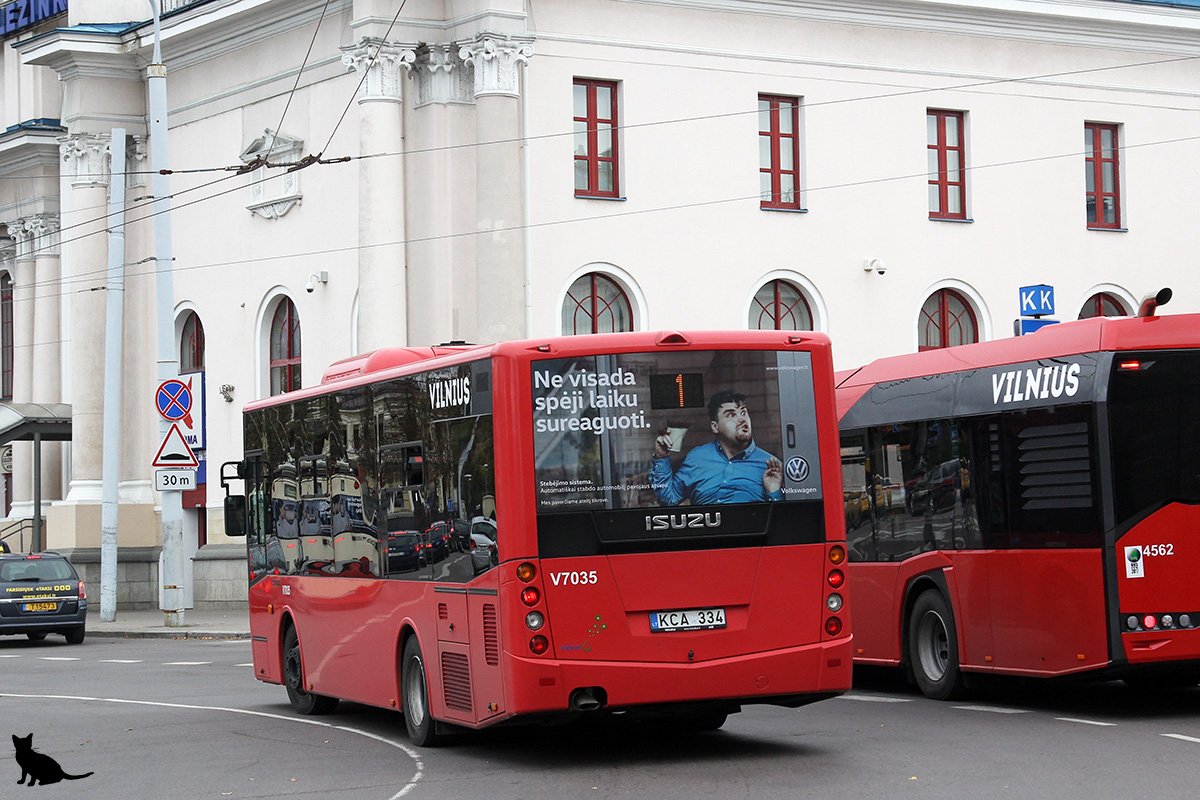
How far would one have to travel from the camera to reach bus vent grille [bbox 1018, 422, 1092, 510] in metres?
13.9

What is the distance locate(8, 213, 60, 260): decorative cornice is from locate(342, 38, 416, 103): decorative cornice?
1496 centimetres

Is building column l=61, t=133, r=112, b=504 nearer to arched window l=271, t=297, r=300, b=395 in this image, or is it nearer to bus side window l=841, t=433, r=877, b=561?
arched window l=271, t=297, r=300, b=395

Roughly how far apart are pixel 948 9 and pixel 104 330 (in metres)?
19.0

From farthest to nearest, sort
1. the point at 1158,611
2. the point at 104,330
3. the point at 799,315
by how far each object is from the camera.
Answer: the point at 104,330 → the point at 799,315 → the point at 1158,611

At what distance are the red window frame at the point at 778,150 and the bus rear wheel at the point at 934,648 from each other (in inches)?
726

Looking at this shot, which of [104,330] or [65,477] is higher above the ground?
[104,330]

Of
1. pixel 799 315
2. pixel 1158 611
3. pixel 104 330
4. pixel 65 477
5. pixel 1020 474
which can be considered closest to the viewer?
pixel 1158 611

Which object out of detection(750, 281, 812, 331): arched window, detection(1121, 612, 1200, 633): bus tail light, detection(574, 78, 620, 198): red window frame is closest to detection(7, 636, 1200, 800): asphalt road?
detection(1121, 612, 1200, 633): bus tail light

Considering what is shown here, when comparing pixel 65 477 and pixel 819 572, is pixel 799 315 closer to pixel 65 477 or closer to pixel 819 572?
pixel 65 477

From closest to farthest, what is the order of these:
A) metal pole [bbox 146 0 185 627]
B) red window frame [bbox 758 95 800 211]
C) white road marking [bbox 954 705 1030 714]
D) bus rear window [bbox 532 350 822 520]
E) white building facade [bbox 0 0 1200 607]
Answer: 1. bus rear window [bbox 532 350 822 520]
2. white road marking [bbox 954 705 1030 714]
3. metal pole [bbox 146 0 185 627]
4. white building facade [bbox 0 0 1200 607]
5. red window frame [bbox 758 95 800 211]

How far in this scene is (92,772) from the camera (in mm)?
12734

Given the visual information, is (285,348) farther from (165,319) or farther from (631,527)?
(631,527)

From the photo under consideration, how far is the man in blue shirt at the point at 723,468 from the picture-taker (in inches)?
473

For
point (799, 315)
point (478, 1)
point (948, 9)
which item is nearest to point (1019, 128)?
point (948, 9)
